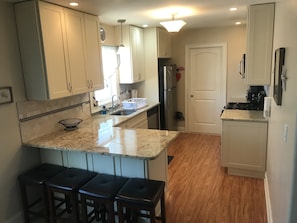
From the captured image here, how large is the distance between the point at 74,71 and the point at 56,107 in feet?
1.73

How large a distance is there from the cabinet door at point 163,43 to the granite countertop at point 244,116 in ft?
6.72

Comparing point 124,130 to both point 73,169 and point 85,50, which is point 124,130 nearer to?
point 73,169

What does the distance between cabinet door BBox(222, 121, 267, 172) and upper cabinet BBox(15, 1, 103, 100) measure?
2219 mm

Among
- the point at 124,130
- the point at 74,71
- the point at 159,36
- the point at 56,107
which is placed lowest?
A: the point at 124,130

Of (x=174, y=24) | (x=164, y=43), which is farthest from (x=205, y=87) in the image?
(x=174, y=24)

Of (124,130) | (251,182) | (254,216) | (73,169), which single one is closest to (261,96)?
(251,182)

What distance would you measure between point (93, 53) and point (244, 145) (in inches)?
101

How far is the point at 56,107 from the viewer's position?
3.17m

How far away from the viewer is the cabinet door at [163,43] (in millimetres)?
5113

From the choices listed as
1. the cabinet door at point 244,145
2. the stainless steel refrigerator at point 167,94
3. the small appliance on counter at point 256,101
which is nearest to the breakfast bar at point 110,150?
the cabinet door at point 244,145

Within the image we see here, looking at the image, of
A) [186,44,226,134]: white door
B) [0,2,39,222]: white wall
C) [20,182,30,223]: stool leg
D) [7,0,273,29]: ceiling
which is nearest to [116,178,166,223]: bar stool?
[20,182,30,223]: stool leg

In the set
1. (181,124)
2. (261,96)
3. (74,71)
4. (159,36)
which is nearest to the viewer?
Result: (74,71)

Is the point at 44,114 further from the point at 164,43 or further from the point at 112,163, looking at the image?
the point at 164,43

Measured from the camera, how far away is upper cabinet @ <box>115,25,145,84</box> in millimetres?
4523
